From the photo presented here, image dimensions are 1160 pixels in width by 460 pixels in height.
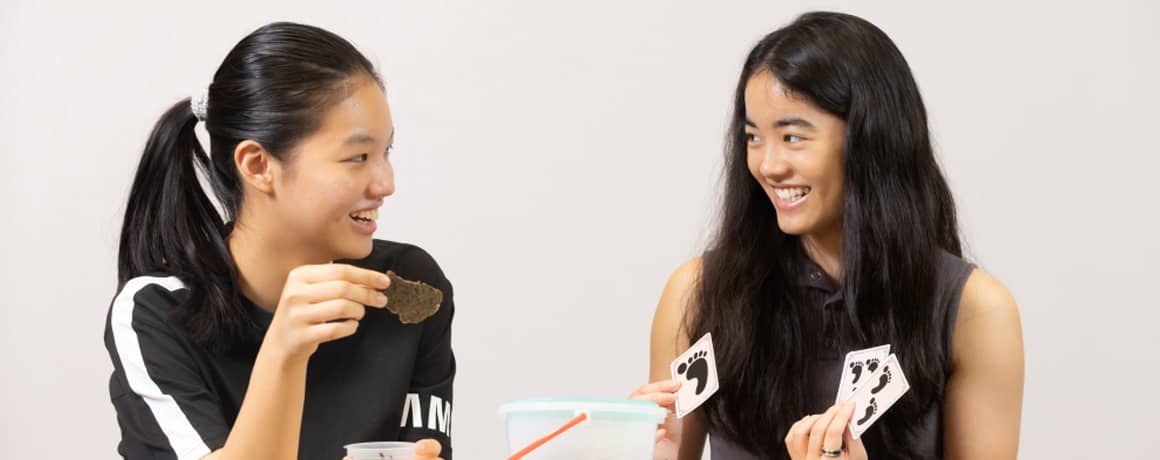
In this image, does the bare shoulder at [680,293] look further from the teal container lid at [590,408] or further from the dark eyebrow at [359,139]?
the teal container lid at [590,408]

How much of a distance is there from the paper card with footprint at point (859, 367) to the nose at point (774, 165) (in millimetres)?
391

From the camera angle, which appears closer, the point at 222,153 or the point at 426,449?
the point at 426,449

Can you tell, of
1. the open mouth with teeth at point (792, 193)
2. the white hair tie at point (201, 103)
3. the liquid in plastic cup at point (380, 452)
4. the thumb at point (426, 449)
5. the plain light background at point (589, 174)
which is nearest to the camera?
the liquid in plastic cup at point (380, 452)

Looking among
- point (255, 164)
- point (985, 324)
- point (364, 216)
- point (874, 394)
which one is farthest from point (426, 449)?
point (985, 324)

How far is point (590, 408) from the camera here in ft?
4.71

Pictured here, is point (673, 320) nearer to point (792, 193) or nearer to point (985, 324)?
point (792, 193)

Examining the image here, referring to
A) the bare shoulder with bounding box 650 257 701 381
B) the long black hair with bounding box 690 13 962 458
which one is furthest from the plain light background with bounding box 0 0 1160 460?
the long black hair with bounding box 690 13 962 458

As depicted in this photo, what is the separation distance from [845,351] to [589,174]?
4.65 ft

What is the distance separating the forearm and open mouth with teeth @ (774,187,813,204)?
865 millimetres

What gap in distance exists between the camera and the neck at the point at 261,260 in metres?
1.99

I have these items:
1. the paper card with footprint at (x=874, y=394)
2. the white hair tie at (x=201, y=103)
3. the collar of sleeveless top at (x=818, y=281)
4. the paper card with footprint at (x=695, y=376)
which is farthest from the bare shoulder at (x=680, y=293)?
the white hair tie at (x=201, y=103)

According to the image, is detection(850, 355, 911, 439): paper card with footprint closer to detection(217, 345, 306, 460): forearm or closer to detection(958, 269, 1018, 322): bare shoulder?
detection(958, 269, 1018, 322): bare shoulder

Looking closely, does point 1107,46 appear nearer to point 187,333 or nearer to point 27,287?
point 187,333

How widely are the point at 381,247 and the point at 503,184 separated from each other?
128 cm
